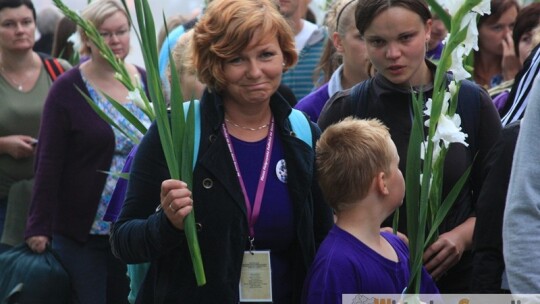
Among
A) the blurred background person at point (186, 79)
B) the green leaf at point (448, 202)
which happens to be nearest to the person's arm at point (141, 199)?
the green leaf at point (448, 202)

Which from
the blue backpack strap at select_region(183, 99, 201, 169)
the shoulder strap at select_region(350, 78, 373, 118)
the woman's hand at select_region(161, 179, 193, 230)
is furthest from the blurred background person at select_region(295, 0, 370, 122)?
the woman's hand at select_region(161, 179, 193, 230)

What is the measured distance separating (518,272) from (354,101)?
1325 millimetres

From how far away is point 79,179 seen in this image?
6.24 metres

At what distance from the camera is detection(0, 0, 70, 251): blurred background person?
22.7 ft

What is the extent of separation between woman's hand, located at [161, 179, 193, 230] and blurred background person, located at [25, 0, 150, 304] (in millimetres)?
2587

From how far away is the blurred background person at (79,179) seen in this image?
6125mm

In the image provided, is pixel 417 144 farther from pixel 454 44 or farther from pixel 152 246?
pixel 152 246

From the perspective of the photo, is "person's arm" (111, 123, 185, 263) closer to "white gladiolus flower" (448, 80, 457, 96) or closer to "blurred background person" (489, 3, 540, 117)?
"white gladiolus flower" (448, 80, 457, 96)

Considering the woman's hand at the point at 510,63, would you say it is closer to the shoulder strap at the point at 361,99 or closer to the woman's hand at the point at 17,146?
the shoulder strap at the point at 361,99

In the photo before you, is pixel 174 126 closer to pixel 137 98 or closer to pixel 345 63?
pixel 137 98

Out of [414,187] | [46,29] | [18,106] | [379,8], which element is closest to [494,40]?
[18,106]

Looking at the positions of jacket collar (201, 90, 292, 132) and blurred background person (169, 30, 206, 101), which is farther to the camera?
blurred background person (169, 30, 206, 101)

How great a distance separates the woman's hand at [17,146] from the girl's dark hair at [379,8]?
2988mm

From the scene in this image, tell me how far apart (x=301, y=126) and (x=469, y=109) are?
0.64m
